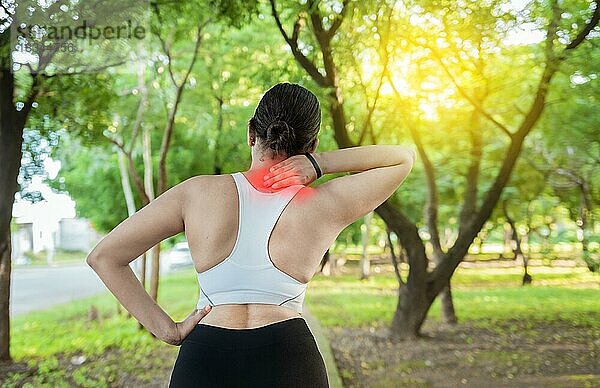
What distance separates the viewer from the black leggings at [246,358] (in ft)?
3.12

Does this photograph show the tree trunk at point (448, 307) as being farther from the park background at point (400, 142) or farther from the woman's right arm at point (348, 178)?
the woman's right arm at point (348, 178)

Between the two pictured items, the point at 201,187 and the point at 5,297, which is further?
the point at 5,297

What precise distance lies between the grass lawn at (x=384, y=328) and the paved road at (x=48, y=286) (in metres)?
0.06

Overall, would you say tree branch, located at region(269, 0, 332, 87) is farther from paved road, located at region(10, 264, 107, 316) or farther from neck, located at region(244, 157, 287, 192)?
neck, located at region(244, 157, 287, 192)

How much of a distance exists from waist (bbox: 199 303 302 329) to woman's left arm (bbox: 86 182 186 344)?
0.10 meters

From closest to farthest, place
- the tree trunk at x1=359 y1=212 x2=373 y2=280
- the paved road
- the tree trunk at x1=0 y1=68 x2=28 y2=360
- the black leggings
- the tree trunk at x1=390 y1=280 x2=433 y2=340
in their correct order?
the black leggings, the tree trunk at x1=0 y1=68 x2=28 y2=360, the paved road, the tree trunk at x1=390 y1=280 x2=433 y2=340, the tree trunk at x1=359 y1=212 x2=373 y2=280

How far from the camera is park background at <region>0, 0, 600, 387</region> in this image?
4.23m

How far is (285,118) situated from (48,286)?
369 centimetres


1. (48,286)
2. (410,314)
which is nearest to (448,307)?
(410,314)

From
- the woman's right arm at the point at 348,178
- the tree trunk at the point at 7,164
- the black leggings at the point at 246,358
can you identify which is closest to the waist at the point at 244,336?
the black leggings at the point at 246,358

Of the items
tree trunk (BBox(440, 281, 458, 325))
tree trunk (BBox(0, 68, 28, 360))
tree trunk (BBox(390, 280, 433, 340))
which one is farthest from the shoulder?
tree trunk (BBox(440, 281, 458, 325))

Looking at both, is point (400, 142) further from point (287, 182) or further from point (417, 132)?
point (287, 182)

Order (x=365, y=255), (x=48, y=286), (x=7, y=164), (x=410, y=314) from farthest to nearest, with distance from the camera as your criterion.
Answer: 1. (x=365, y=255)
2. (x=410, y=314)
3. (x=48, y=286)
4. (x=7, y=164)

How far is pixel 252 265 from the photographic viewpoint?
3.14 feet
